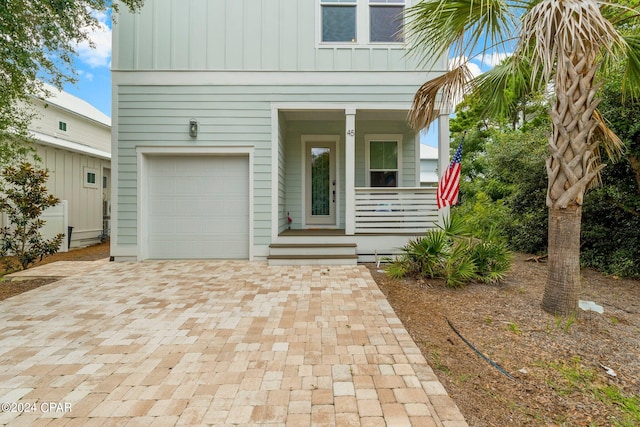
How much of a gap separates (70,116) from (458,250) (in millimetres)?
12328

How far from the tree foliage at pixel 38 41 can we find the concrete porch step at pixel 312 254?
15.1 feet

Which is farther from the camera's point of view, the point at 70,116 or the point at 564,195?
the point at 70,116

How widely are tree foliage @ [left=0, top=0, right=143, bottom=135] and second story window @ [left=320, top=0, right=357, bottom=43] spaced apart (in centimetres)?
341

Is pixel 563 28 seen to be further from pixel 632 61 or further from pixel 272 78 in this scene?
pixel 272 78

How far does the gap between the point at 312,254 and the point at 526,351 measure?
3741 mm

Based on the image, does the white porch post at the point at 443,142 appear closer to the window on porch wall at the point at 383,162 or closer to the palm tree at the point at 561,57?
the window on porch wall at the point at 383,162

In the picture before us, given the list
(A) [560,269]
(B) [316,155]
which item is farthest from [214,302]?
(B) [316,155]

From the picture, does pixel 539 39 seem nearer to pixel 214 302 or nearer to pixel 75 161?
pixel 214 302

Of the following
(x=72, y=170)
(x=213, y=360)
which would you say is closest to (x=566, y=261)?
(x=213, y=360)

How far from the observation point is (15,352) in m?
2.44

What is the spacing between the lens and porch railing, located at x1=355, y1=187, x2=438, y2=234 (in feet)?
19.7

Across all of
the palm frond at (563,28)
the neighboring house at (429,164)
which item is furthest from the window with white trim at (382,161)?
the neighboring house at (429,164)

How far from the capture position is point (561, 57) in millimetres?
2928

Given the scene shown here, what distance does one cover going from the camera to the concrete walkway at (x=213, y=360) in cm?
176
